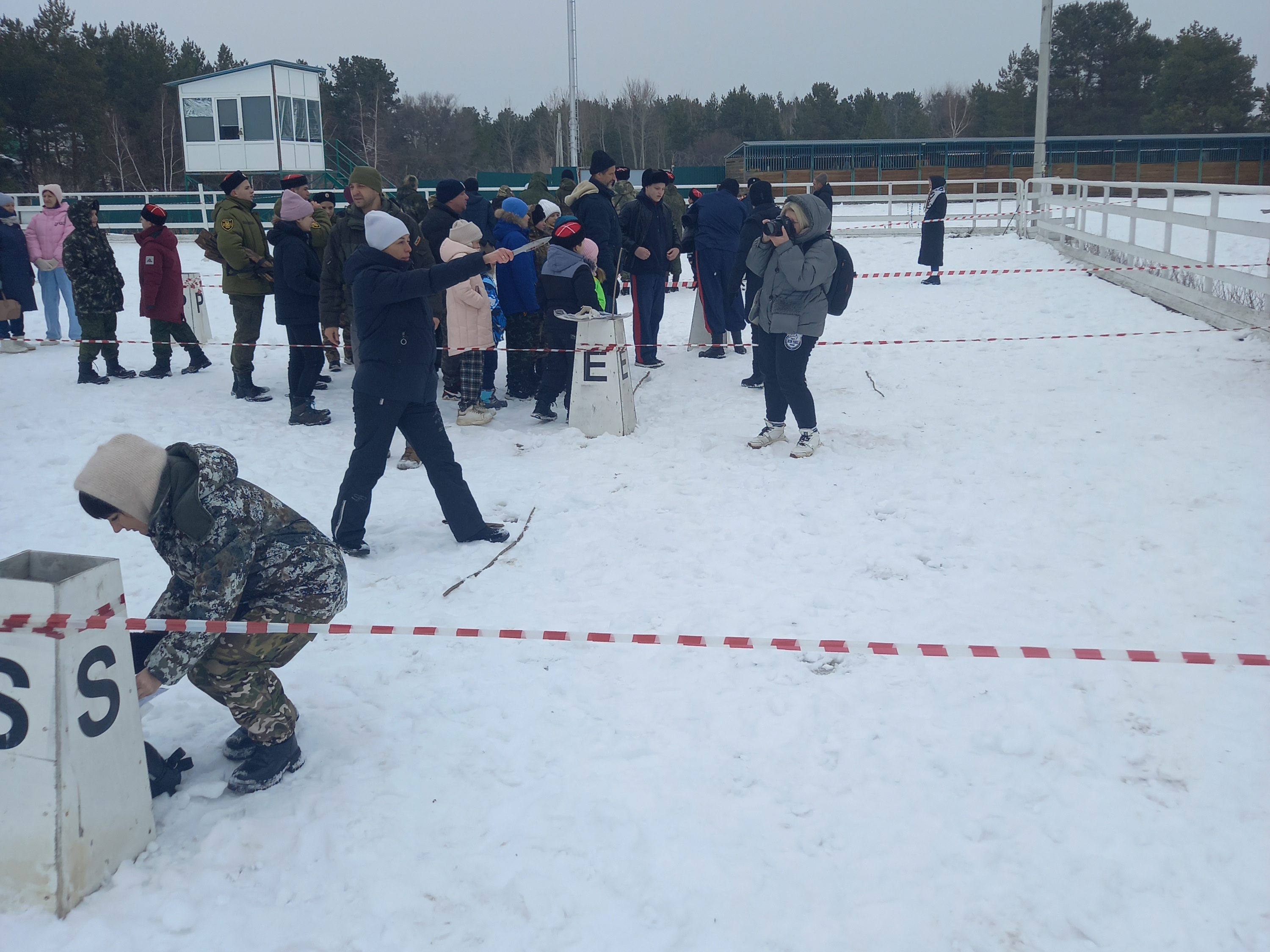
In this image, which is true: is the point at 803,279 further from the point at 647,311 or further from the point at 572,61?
the point at 572,61

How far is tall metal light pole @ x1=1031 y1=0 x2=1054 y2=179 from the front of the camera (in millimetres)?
23219

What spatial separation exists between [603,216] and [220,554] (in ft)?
21.3

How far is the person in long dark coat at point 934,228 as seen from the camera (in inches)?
627

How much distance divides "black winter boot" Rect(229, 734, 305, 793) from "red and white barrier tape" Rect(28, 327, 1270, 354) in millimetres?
4812

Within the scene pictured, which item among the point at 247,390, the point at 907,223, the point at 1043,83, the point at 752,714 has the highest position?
the point at 1043,83

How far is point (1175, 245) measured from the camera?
19.8 m

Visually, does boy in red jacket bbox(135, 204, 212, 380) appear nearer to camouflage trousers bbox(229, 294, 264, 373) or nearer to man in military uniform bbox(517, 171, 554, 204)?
camouflage trousers bbox(229, 294, 264, 373)

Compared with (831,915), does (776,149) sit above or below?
above

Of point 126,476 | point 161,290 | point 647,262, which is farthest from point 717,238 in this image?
point 126,476

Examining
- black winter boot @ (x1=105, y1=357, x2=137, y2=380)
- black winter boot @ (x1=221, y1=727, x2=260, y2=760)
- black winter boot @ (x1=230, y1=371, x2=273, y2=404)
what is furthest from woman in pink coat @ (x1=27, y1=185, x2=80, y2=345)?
black winter boot @ (x1=221, y1=727, x2=260, y2=760)

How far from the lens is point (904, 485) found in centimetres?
676

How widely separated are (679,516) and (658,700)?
2.28 metres

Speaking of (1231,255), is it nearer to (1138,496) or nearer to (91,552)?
(1138,496)

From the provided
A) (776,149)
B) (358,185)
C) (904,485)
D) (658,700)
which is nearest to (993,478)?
(904,485)
